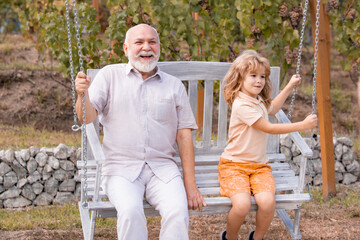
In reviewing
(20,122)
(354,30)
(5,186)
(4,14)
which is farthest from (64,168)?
(4,14)

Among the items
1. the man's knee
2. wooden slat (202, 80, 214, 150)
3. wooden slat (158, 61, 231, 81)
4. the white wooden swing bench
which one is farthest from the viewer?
wooden slat (202, 80, 214, 150)

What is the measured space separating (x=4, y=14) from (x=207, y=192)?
26.0 feet

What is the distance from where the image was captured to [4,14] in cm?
1014

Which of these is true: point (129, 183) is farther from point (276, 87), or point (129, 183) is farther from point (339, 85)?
point (339, 85)

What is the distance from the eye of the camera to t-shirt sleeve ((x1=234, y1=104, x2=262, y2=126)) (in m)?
3.41

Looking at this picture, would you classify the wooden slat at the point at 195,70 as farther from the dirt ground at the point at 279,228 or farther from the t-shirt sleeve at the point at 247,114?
the dirt ground at the point at 279,228

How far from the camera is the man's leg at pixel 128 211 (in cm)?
298

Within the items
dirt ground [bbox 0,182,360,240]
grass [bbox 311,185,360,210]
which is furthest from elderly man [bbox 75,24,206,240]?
→ grass [bbox 311,185,360,210]

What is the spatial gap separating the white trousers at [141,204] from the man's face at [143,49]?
674 mm

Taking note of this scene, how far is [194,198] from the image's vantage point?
3264mm

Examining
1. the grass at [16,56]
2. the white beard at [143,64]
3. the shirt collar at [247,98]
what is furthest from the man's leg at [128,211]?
the grass at [16,56]

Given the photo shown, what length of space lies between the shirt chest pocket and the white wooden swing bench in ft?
1.29

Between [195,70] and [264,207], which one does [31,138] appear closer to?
[195,70]

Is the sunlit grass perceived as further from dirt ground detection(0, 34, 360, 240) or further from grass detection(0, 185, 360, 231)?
A: dirt ground detection(0, 34, 360, 240)
